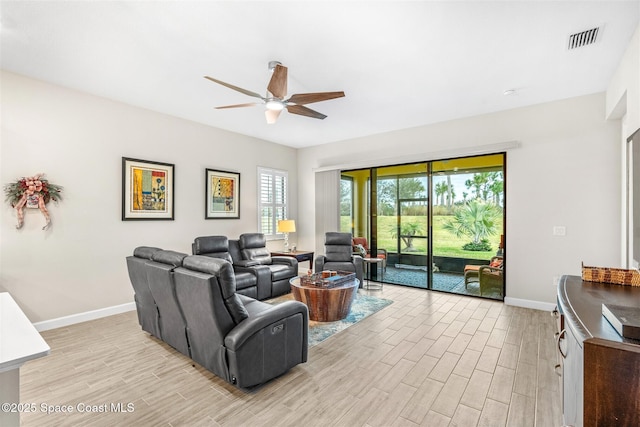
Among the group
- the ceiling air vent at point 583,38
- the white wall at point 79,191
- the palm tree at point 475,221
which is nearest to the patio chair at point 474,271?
the palm tree at point 475,221

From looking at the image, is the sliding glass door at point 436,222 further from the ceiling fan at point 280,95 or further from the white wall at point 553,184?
the ceiling fan at point 280,95

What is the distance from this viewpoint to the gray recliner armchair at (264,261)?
4.88 m

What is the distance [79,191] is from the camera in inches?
150

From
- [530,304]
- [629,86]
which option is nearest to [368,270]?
[530,304]

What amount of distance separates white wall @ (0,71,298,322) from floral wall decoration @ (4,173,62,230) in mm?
74

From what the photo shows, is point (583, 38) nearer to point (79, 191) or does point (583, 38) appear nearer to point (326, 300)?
point (326, 300)

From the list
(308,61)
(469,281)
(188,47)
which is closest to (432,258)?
(469,281)

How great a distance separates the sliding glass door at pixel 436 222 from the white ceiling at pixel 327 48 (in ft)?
4.48

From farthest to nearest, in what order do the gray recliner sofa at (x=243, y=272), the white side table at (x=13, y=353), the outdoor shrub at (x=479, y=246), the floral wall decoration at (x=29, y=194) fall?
the outdoor shrub at (x=479, y=246) → the gray recliner sofa at (x=243, y=272) → the floral wall decoration at (x=29, y=194) → the white side table at (x=13, y=353)

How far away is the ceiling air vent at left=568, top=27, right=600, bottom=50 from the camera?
2.55m

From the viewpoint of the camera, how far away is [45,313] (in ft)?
11.6

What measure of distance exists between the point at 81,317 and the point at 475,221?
593 centimetres

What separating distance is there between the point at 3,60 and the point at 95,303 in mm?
2943

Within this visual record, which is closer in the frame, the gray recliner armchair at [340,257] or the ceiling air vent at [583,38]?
the ceiling air vent at [583,38]
